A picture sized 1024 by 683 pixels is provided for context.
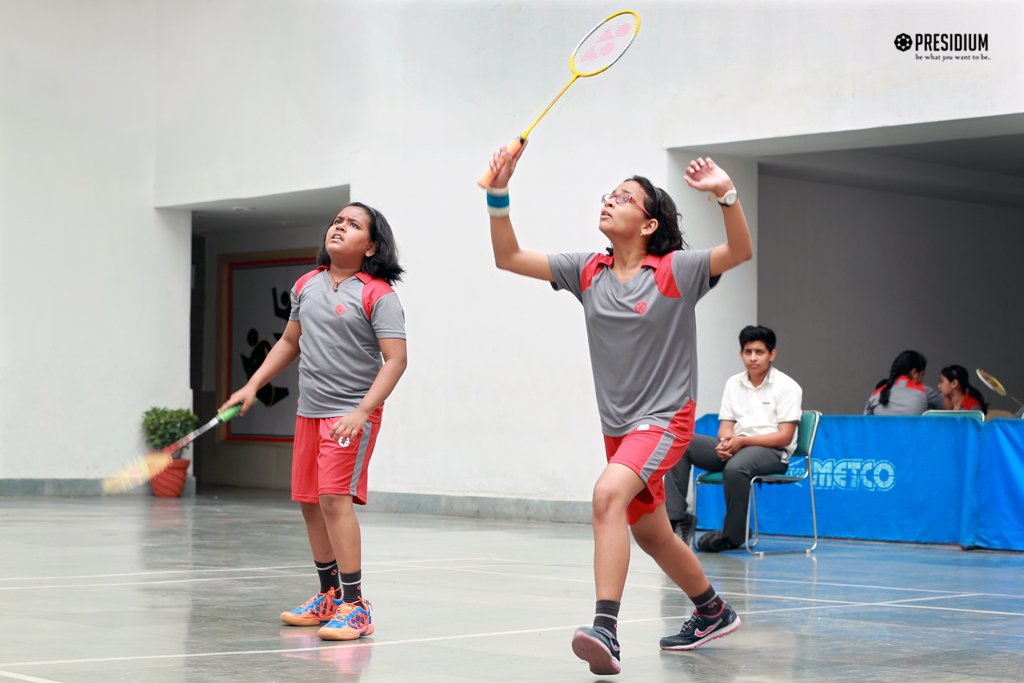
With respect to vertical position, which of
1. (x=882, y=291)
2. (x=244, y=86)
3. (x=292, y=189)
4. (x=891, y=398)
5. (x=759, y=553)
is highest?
(x=244, y=86)

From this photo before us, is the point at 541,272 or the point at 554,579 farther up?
the point at 541,272

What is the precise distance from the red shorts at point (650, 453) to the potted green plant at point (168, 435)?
13.0 metres

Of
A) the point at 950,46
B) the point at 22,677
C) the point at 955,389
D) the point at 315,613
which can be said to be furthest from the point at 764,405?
the point at 22,677

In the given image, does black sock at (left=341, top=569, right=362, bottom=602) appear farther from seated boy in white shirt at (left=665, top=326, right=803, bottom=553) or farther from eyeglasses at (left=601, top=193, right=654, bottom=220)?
seated boy in white shirt at (left=665, top=326, right=803, bottom=553)

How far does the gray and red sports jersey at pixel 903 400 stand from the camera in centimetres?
1290

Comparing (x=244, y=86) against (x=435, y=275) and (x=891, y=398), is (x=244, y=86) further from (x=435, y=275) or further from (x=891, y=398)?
(x=891, y=398)

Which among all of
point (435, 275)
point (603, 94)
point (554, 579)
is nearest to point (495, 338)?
point (435, 275)

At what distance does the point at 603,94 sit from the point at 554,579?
6.06 metres

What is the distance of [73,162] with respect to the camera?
1744 cm

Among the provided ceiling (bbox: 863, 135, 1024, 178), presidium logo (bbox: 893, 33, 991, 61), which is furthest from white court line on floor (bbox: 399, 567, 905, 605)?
ceiling (bbox: 863, 135, 1024, 178)

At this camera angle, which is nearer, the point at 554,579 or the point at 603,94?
the point at 554,579

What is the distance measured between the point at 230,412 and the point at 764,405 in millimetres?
5545

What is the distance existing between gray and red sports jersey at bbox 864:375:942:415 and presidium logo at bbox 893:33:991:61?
3.03m

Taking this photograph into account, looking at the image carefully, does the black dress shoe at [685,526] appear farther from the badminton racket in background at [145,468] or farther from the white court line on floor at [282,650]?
the badminton racket in background at [145,468]
